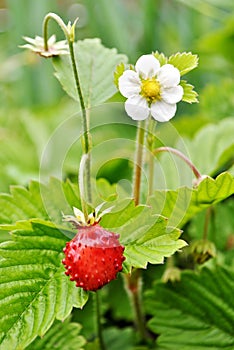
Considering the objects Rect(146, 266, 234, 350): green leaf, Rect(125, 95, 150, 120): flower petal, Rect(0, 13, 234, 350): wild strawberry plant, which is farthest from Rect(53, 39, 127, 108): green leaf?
Rect(146, 266, 234, 350): green leaf

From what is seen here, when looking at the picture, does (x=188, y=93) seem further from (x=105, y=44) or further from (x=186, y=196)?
(x=105, y=44)

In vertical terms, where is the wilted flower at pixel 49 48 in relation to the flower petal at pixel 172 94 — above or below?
above

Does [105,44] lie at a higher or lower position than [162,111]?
higher

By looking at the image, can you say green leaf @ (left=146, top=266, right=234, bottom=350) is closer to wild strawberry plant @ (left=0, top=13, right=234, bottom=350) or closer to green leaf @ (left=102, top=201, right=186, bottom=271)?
wild strawberry plant @ (left=0, top=13, right=234, bottom=350)

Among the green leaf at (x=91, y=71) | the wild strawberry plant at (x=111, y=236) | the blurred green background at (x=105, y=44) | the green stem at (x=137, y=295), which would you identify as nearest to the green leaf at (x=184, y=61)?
the wild strawberry plant at (x=111, y=236)

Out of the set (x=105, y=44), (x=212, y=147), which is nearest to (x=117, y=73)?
(x=212, y=147)

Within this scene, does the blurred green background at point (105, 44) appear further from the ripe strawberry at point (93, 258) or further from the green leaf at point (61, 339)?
the ripe strawberry at point (93, 258)

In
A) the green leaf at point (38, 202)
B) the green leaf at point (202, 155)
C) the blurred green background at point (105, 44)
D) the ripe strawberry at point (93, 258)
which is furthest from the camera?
the blurred green background at point (105, 44)
